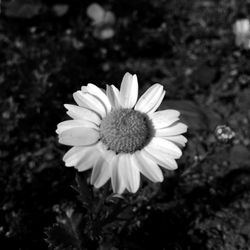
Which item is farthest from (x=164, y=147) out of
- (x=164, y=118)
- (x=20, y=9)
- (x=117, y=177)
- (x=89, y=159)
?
(x=20, y=9)

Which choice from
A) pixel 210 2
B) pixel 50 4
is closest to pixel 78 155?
pixel 50 4

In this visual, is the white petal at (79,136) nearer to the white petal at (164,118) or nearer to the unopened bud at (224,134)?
the white petal at (164,118)

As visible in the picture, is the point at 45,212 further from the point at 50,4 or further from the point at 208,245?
the point at 50,4

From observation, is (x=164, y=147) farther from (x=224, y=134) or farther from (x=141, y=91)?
(x=141, y=91)

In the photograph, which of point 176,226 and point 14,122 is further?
point 14,122

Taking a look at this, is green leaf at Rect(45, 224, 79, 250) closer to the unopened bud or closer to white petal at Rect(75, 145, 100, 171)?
white petal at Rect(75, 145, 100, 171)
